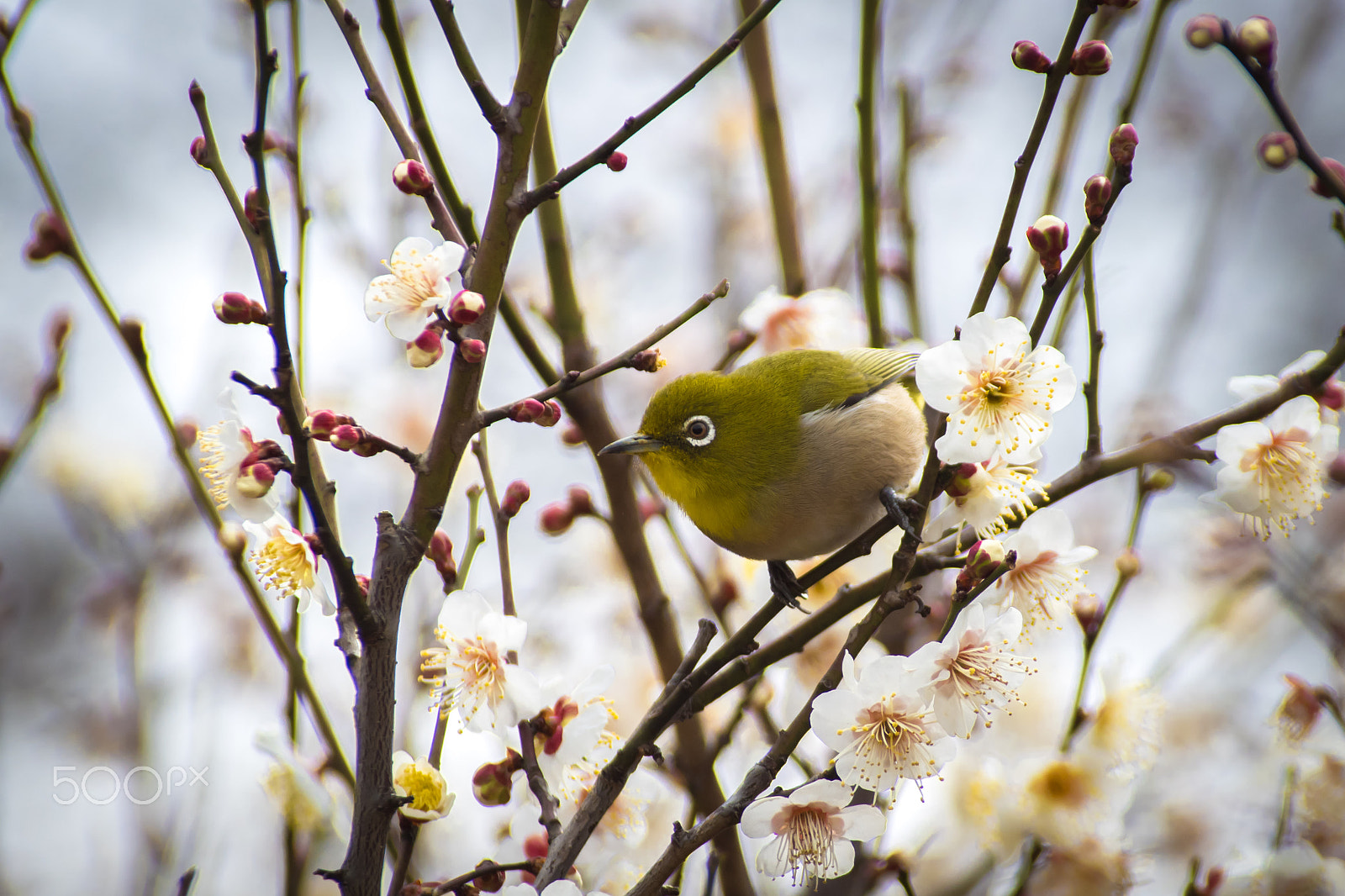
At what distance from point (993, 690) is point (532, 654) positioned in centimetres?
265

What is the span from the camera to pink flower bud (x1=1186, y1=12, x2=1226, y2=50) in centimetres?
190

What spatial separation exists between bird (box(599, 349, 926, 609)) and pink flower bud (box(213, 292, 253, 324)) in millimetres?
1448

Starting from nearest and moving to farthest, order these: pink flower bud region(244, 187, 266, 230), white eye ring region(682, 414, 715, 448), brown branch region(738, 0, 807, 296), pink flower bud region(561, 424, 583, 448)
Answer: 1. pink flower bud region(244, 187, 266, 230)
2. pink flower bud region(561, 424, 583, 448)
3. white eye ring region(682, 414, 715, 448)
4. brown branch region(738, 0, 807, 296)

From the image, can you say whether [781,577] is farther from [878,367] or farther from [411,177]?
[411,177]

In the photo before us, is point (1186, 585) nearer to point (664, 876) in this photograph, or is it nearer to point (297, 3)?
point (664, 876)

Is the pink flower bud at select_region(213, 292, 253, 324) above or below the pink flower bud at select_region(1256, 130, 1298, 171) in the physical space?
below

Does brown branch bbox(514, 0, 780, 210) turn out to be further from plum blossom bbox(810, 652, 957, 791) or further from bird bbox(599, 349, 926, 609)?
bird bbox(599, 349, 926, 609)

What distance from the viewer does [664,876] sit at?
5.88 ft

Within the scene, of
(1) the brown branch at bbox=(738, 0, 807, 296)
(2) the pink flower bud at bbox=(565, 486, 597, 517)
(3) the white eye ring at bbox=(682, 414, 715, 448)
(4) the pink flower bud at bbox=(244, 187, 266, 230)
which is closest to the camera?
(4) the pink flower bud at bbox=(244, 187, 266, 230)

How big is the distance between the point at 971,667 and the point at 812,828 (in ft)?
1.65

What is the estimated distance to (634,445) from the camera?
126 inches

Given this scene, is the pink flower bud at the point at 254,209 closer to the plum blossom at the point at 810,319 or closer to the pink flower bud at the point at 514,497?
the pink flower bud at the point at 514,497

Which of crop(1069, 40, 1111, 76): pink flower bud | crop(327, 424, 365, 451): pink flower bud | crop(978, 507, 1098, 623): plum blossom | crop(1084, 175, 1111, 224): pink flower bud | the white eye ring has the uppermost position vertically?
the white eye ring

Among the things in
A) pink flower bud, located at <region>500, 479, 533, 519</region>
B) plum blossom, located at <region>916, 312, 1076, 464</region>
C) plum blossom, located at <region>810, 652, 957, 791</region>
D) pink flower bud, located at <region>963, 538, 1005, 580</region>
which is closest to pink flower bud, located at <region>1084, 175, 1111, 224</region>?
plum blossom, located at <region>916, 312, 1076, 464</region>
